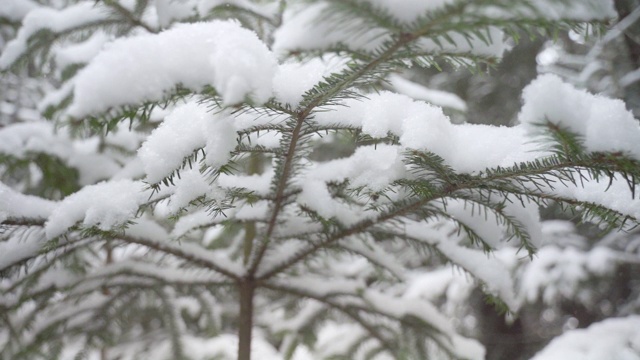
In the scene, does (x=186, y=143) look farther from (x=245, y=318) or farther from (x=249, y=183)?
(x=245, y=318)

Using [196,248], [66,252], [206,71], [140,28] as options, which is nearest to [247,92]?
[206,71]

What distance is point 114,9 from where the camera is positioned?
1745 millimetres

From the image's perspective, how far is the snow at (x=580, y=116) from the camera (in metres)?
0.64

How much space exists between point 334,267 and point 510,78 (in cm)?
373

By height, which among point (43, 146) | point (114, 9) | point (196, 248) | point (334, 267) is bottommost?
point (196, 248)

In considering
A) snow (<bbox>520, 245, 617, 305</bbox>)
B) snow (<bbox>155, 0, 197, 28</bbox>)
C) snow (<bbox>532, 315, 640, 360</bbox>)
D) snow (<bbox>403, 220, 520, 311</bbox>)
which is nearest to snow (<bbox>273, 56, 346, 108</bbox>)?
snow (<bbox>403, 220, 520, 311</bbox>)

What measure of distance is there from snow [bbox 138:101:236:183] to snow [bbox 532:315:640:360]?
5.14 ft

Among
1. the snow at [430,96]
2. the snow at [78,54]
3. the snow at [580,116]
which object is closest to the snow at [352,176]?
the snow at [580,116]

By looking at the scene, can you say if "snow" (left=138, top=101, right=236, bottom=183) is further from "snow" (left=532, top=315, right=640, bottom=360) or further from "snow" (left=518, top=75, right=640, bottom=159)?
"snow" (left=532, top=315, right=640, bottom=360)

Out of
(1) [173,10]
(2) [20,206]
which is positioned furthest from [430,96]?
(2) [20,206]

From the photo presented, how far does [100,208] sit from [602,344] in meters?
1.77

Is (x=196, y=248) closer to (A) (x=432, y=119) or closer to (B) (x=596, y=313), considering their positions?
(A) (x=432, y=119)

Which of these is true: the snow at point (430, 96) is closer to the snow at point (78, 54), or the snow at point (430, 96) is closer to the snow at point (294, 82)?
the snow at point (294, 82)

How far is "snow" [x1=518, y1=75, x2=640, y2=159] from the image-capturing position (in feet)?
2.09
